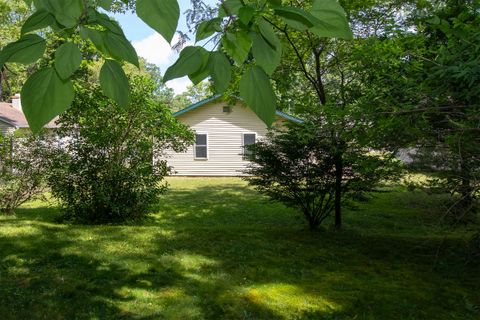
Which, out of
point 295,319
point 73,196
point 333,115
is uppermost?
point 333,115

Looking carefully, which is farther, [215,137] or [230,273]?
[215,137]

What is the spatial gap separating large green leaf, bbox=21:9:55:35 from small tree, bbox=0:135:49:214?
10850 mm

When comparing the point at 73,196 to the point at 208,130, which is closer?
the point at 73,196

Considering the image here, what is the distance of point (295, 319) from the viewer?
203 inches

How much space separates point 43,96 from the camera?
75cm

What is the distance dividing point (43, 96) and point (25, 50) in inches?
3.8

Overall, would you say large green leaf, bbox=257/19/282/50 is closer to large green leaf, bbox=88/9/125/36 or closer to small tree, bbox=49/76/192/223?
large green leaf, bbox=88/9/125/36

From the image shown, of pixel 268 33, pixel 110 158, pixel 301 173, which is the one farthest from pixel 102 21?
pixel 110 158

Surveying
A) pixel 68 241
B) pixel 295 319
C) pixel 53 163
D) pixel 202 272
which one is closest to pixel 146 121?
pixel 53 163

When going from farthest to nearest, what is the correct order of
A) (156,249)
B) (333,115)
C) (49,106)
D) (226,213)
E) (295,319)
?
(226,213) < (156,249) < (333,115) < (295,319) < (49,106)

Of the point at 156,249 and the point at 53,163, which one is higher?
the point at 53,163

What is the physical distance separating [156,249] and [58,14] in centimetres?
748

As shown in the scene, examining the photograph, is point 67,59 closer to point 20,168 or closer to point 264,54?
point 264,54

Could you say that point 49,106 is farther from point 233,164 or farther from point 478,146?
point 233,164
